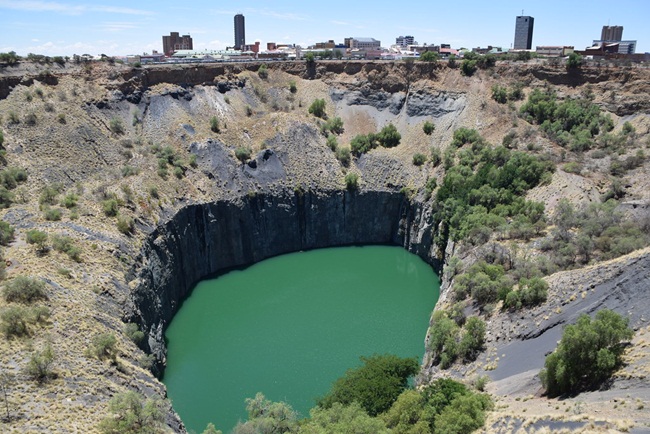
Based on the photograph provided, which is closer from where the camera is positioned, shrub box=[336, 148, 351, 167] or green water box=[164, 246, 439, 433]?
green water box=[164, 246, 439, 433]

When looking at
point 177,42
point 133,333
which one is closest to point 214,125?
point 133,333

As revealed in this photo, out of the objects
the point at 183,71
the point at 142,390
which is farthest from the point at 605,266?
the point at 183,71

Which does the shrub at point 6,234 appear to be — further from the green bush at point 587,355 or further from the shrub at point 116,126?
the green bush at point 587,355

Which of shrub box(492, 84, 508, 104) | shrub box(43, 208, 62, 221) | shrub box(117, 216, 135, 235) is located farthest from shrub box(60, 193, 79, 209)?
shrub box(492, 84, 508, 104)

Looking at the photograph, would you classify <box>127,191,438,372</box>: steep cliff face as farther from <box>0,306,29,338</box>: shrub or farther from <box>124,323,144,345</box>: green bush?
<box>0,306,29,338</box>: shrub

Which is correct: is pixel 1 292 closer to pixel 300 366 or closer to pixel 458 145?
pixel 300 366

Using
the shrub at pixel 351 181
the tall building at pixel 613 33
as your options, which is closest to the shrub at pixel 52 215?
the shrub at pixel 351 181

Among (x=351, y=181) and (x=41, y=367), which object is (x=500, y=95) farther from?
(x=41, y=367)

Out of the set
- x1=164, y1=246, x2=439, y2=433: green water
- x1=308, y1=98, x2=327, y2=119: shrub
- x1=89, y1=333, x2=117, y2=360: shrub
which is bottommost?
x1=164, y1=246, x2=439, y2=433: green water
